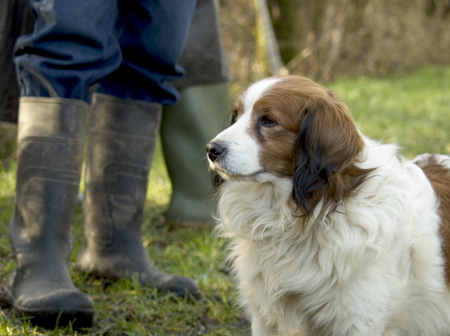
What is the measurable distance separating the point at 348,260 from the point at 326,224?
0.14 m

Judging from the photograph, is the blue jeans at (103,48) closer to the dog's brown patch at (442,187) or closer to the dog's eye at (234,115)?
the dog's eye at (234,115)

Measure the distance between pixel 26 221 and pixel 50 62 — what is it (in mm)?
636

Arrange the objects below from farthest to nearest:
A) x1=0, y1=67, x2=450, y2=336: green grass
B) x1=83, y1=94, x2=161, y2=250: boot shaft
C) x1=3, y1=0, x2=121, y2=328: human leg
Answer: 1. x1=83, y1=94, x2=161, y2=250: boot shaft
2. x1=0, y1=67, x2=450, y2=336: green grass
3. x1=3, y1=0, x2=121, y2=328: human leg

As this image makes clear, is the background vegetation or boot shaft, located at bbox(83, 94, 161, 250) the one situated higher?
boot shaft, located at bbox(83, 94, 161, 250)

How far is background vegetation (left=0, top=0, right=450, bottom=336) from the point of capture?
2.60 meters

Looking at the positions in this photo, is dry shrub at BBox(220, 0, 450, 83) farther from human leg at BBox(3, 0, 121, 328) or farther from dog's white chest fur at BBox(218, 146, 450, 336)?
dog's white chest fur at BBox(218, 146, 450, 336)

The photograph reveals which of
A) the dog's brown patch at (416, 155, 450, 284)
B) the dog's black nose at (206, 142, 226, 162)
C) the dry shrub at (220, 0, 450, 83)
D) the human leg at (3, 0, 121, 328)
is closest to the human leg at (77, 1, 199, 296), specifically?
the human leg at (3, 0, 121, 328)

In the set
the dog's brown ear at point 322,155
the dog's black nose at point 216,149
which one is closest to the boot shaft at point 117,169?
the dog's black nose at point 216,149

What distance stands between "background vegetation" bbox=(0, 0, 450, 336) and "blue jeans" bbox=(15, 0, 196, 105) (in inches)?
A: 34.9

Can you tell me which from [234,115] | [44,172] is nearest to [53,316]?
[44,172]

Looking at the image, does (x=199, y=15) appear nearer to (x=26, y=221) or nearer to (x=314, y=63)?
(x=26, y=221)

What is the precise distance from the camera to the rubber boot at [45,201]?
7.63 feet

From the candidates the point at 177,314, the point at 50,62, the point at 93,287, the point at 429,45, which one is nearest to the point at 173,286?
the point at 177,314

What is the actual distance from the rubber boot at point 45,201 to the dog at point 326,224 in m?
0.63
